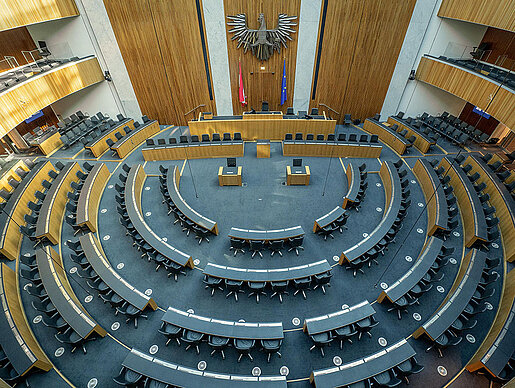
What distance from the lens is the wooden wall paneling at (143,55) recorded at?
41.6 ft

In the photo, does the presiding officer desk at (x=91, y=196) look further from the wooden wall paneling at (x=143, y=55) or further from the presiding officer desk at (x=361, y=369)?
the presiding officer desk at (x=361, y=369)

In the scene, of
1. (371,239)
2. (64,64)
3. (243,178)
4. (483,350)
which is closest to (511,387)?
(483,350)

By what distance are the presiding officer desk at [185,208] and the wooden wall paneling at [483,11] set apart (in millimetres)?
13383

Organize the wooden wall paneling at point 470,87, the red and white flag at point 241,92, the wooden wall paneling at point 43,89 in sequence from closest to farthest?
the wooden wall paneling at point 470,87 < the wooden wall paneling at point 43,89 < the red and white flag at point 241,92

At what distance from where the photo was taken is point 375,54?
45.6ft

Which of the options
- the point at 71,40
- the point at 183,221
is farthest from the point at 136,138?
the point at 183,221

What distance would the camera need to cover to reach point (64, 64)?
42.7 feet

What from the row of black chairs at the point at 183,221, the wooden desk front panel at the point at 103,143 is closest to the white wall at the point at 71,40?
the wooden desk front panel at the point at 103,143

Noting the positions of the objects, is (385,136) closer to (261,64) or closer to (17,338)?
(261,64)

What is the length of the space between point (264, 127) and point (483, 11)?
1039cm

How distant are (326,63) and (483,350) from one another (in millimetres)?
13837

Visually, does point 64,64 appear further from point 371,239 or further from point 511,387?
point 511,387

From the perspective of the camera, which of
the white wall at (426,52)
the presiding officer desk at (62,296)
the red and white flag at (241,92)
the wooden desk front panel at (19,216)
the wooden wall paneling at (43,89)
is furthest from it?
the red and white flag at (241,92)

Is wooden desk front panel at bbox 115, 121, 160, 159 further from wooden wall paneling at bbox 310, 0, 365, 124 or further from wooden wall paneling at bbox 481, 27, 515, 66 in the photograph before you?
wooden wall paneling at bbox 481, 27, 515, 66
